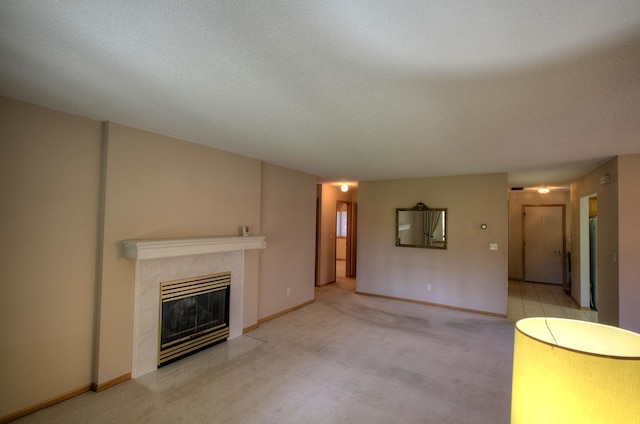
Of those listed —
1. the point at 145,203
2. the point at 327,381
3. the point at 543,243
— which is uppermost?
the point at 145,203

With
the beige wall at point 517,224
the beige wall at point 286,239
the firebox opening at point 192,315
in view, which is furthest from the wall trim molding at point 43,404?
the beige wall at point 517,224

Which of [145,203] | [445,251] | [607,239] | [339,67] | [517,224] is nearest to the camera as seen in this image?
[339,67]

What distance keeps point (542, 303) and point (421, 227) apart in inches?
112

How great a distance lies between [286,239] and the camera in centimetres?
493

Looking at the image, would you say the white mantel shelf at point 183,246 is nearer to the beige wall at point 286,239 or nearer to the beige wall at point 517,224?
the beige wall at point 286,239

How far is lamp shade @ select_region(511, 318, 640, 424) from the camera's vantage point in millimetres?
682

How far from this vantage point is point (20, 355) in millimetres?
2281

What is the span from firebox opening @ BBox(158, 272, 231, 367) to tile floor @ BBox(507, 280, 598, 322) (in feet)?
15.3

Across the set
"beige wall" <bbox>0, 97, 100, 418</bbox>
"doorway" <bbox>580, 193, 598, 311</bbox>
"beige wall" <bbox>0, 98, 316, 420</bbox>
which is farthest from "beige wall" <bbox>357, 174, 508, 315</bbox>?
"beige wall" <bbox>0, 97, 100, 418</bbox>

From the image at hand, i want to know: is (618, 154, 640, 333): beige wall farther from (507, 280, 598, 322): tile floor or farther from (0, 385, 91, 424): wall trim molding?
(0, 385, 91, 424): wall trim molding

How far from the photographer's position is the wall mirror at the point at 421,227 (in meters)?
5.46

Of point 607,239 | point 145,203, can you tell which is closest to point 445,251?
point 607,239

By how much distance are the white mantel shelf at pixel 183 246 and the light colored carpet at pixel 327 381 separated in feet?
4.00

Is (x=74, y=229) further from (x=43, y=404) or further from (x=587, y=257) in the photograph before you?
(x=587, y=257)
